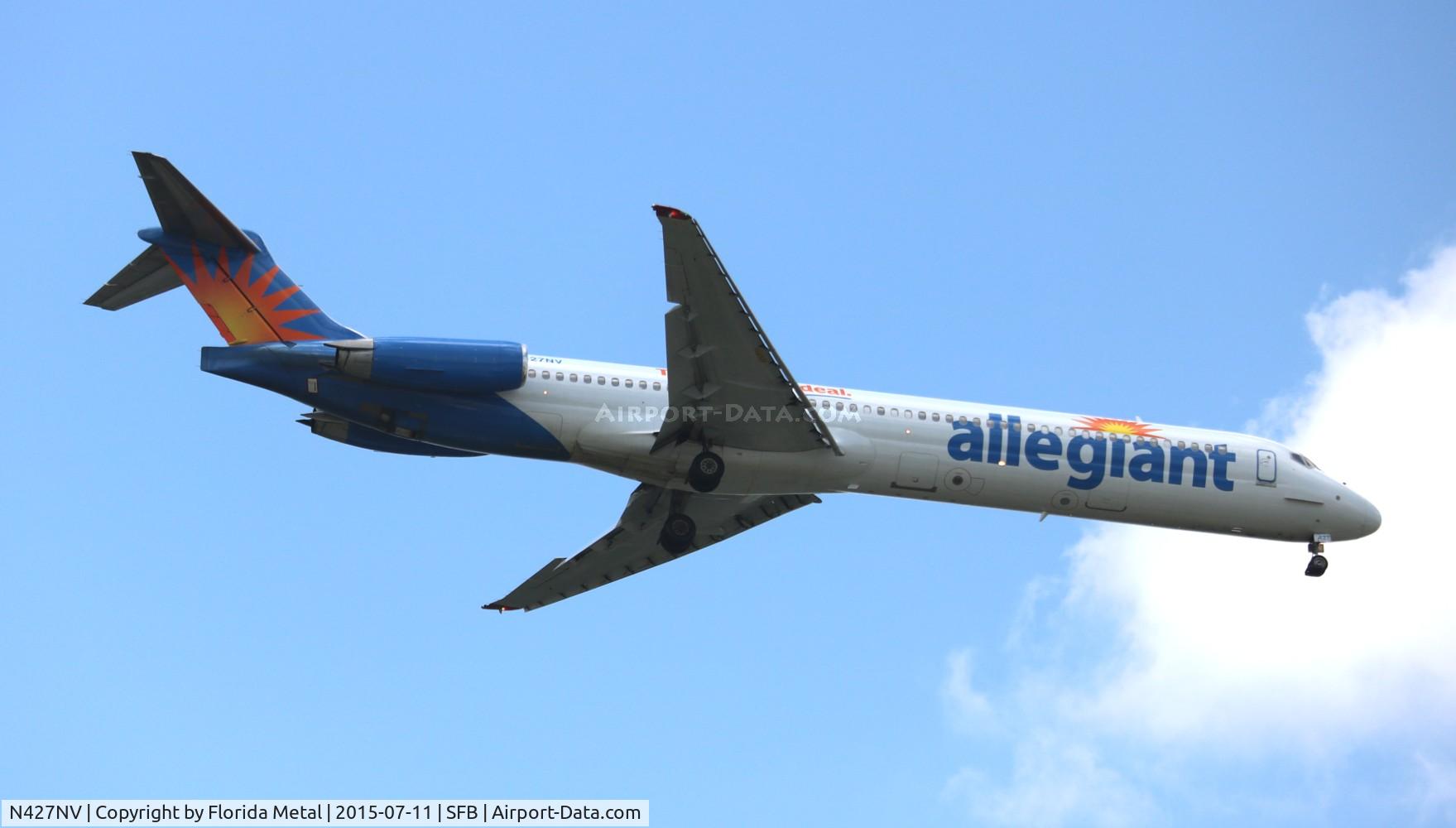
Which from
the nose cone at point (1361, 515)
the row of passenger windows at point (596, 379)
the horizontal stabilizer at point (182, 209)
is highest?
the horizontal stabilizer at point (182, 209)

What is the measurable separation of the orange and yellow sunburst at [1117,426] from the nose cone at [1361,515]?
4.07 m

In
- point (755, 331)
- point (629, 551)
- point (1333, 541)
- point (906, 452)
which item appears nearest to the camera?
point (755, 331)

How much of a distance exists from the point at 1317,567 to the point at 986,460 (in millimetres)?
6904

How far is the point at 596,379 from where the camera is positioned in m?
23.6

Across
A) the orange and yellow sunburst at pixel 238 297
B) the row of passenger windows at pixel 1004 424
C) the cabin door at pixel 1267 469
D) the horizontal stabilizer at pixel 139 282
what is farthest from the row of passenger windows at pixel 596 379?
the cabin door at pixel 1267 469

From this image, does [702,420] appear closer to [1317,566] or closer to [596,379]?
[596,379]

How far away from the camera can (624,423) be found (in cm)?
2347

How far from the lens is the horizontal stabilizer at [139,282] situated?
2288 centimetres

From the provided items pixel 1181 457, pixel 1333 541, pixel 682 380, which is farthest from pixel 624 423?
pixel 1333 541

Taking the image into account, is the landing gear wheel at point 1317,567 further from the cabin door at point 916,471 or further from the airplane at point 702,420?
the cabin door at point 916,471

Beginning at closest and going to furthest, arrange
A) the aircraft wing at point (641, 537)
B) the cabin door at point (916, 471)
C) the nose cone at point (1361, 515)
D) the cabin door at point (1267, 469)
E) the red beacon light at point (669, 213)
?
1. the red beacon light at point (669, 213)
2. the cabin door at point (916, 471)
3. the cabin door at point (1267, 469)
4. the nose cone at point (1361, 515)
5. the aircraft wing at point (641, 537)

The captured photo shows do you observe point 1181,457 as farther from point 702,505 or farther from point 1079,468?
point 702,505

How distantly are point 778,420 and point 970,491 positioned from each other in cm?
392

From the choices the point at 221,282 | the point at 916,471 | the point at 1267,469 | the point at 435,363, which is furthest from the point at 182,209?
the point at 1267,469
